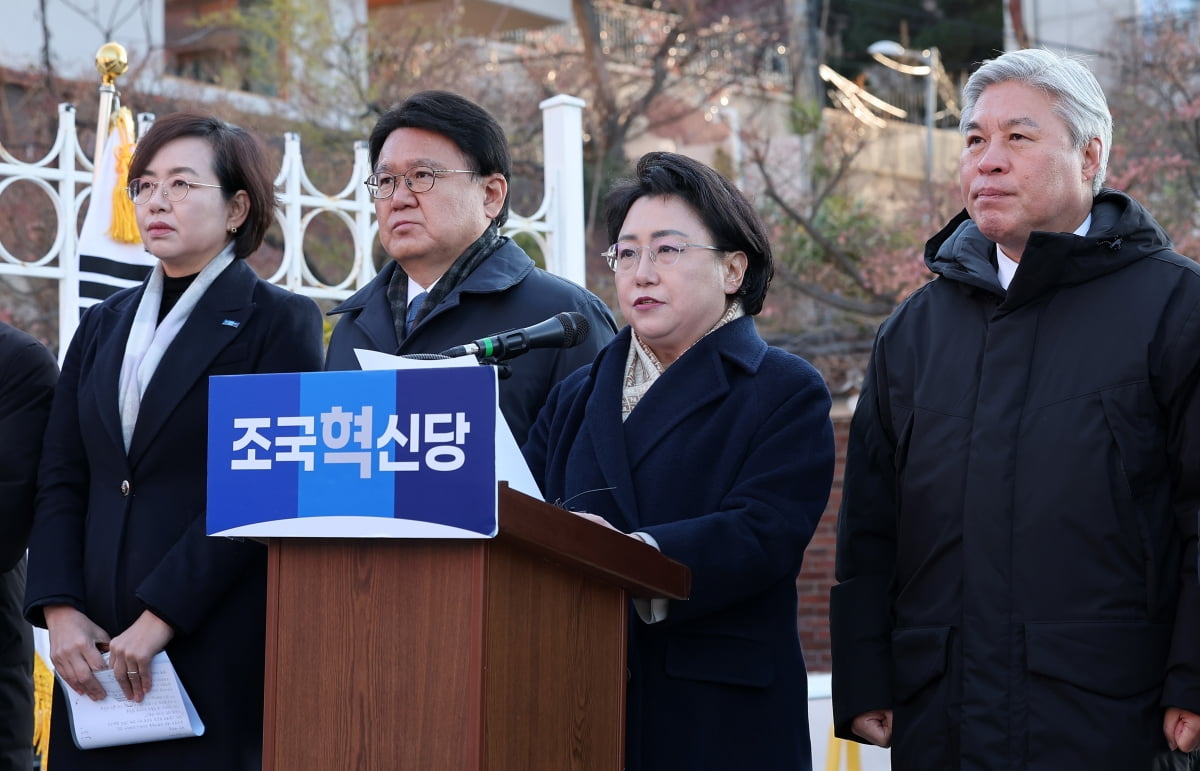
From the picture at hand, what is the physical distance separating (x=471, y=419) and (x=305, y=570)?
1.24 ft

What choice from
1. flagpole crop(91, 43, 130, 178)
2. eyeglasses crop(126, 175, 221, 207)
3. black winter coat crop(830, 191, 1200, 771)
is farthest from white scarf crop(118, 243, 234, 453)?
flagpole crop(91, 43, 130, 178)

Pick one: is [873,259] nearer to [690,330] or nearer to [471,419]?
[690,330]

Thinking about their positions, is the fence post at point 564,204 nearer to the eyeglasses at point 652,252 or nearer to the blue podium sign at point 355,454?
the eyeglasses at point 652,252

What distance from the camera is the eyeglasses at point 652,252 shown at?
2988 millimetres

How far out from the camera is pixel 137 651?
306 cm

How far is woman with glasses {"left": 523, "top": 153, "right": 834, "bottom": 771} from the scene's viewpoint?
2.79m

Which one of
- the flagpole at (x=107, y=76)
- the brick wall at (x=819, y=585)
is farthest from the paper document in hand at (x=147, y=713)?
the brick wall at (x=819, y=585)

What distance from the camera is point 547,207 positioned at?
612cm

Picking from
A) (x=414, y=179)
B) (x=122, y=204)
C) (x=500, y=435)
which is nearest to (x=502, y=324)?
(x=414, y=179)

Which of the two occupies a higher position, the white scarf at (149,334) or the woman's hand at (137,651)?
the white scarf at (149,334)

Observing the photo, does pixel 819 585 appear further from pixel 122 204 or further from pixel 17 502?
pixel 17 502

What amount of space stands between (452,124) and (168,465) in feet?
3.27

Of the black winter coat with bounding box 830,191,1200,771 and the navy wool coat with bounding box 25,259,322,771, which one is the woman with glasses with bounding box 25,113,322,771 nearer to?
the navy wool coat with bounding box 25,259,322,771

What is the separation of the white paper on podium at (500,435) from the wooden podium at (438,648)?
0.33ft
